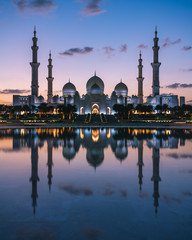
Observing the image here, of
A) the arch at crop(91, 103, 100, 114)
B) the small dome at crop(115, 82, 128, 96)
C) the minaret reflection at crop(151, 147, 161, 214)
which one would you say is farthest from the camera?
the small dome at crop(115, 82, 128, 96)

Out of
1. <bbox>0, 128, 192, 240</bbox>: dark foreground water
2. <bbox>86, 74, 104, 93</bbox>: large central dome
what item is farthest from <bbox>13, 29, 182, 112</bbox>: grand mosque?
<bbox>0, 128, 192, 240</bbox>: dark foreground water

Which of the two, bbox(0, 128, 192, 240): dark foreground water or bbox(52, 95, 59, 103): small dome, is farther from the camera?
bbox(52, 95, 59, 103): small dome

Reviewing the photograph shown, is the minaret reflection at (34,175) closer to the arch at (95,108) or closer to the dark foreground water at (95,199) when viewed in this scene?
the dark foreground water at (95,199)

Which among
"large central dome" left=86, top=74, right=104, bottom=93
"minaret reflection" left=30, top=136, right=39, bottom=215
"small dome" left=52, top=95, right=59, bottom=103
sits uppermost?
"large central dome" left=86, top=74, right=104, bottom=93

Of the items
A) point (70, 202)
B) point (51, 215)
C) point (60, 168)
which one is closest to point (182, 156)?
point (60, 168)

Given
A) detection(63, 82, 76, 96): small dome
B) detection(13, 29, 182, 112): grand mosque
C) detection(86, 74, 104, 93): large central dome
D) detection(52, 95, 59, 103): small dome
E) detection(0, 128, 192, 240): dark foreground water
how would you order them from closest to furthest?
detection(0, 128, 192, 240): dark foreground water, detection(13, 29, 182, 112): grand mosque, detection(86, 74, 104, 93): large central dome, detection(63, 82, 76, 96): small dome, detection(52, 95, 59, 103): small dome

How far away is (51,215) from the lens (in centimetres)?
458

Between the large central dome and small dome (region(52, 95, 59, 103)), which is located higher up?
the large central dome

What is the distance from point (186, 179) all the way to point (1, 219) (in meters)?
5.06

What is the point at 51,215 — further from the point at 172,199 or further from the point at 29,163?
the point at 29,163

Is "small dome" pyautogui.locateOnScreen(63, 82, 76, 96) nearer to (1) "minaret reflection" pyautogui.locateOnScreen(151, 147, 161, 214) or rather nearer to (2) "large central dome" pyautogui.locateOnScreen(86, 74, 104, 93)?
(2) "large central dome" pyautogui.locateOnScreen(86, 74, 104, 93)

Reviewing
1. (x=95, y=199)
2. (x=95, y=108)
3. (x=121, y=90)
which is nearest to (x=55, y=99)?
(x=95, y=108)

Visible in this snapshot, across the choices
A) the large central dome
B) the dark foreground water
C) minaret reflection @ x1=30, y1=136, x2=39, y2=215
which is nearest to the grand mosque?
the large central dome

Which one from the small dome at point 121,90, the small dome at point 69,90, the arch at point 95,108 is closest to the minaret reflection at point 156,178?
the arch at point 95,108
